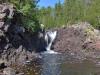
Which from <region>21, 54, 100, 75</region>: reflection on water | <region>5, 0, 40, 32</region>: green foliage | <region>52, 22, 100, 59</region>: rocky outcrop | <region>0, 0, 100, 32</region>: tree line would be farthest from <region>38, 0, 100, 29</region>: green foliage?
<region>21, 54, 100, 75</region>: reflection on water

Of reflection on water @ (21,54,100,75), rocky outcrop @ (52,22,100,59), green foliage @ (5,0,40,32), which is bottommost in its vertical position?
reflection on water @ (21,54,100,75)

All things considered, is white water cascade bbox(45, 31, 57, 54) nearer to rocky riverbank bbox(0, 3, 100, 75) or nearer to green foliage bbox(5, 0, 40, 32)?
rocky riverbank bbox(0, 3, 100, 75)

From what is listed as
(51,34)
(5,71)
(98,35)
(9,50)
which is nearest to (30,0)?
(51,34)

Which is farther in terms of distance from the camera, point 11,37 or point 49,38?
point 49,38

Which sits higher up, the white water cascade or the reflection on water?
the white water cascade

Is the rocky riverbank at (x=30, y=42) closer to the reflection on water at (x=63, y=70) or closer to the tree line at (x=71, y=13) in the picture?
the reflection on water at (x=63, y=70)

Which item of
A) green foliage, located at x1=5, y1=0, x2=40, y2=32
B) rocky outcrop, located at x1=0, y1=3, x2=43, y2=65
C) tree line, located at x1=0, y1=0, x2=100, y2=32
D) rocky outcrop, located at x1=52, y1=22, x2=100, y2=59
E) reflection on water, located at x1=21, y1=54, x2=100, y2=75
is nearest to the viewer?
reflection on water, located at x1=21, y1=54, x2=100, y2=75

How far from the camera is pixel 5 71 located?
5206 centimetres

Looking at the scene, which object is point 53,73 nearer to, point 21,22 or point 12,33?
point 12,33

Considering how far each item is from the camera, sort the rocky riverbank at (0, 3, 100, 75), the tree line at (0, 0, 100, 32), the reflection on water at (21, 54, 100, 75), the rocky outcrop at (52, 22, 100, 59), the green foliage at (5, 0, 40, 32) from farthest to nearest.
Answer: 1. the tree line at (0, 0, 100, 32)
2. the rocky outcrop at (52, 22, 100, 59)
3. the green foliage at (5, 0, 40, 32)
4. the rocky riverbank at (0, 3, 100, 75)
5. the reflection on water at (21, 54, 100, 75)

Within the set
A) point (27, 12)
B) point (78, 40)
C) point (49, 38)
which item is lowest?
point (78, 40)

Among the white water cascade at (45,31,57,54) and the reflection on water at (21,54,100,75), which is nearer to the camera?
the reflection on water at (21,54,100,75)

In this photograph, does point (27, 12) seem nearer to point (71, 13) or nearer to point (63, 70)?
point (63, 70)

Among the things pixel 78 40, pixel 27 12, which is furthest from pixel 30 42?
pixel 78 40
